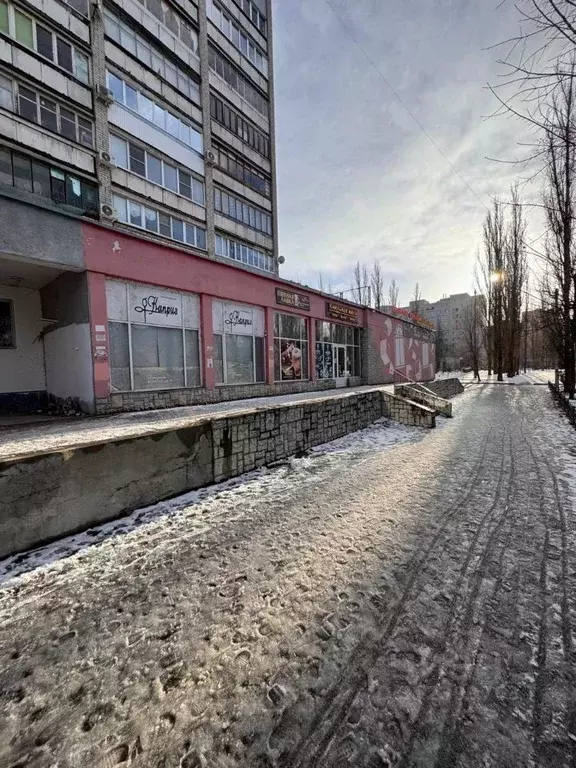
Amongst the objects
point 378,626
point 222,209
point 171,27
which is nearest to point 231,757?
point 378,626

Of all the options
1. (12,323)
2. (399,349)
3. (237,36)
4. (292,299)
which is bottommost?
(399,349)

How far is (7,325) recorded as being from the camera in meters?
9.91

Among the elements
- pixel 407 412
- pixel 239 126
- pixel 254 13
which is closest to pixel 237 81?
pixel 239 126

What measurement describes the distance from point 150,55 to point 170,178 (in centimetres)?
550

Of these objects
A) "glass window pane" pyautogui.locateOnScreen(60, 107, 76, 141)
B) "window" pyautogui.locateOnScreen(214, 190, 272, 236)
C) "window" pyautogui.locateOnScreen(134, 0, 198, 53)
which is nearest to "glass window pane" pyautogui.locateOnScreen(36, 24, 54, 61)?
"glass window pane" pyautogui.locateOnScreen(60, 107, 76, 141)

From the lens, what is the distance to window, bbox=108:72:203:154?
1559 cm

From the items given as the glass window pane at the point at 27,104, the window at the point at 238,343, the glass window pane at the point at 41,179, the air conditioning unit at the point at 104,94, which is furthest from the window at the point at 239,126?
the window at the point at 238,343

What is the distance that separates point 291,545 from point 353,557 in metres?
0.64

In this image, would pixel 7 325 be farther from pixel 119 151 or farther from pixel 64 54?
pixel 64 54

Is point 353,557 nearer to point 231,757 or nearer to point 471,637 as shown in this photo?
point 471,637

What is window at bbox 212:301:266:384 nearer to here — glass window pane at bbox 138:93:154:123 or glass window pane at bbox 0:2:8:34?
glass window pane at bbox 138:93:154:123

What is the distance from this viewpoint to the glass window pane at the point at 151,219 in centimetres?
1712

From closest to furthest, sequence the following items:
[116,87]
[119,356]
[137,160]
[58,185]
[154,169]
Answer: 1. [119,356]
2. [58,185]
3. [116,87]
4. [137,160]
5. [154,169]

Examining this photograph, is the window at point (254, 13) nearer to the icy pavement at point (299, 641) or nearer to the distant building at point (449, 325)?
the distant building at point (449, 325)
